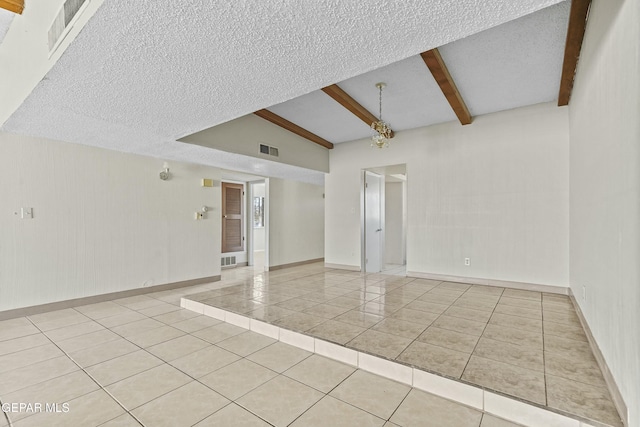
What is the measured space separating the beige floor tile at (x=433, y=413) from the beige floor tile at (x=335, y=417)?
0.15 meters

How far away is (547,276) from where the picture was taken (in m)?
4.33

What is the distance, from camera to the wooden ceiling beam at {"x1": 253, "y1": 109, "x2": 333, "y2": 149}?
522 cm

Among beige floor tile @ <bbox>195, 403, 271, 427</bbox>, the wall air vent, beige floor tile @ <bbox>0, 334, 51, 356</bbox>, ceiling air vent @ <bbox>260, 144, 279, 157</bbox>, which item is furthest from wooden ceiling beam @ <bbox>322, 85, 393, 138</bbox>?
the wall air vent

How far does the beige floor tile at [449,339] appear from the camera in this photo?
2501 millimetres

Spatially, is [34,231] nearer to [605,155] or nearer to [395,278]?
[395,278]

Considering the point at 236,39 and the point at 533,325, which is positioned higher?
the point at 236,39

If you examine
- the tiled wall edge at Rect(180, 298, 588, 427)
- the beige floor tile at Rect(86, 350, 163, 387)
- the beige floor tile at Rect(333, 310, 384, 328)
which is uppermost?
the beige floor tile at Rect(333, 310, 384, 328)

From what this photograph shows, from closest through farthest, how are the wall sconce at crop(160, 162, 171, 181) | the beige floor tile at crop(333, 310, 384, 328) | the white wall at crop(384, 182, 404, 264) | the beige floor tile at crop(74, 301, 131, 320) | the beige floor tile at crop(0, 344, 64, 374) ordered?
the beige floor tile at crop(0, 344, 64, 374) → the beige floor tile at crop(333, 310, 384, 328) → the beige floor tile at crop(74, 301, 131, 320) → the wall sconce at crop(160, 162, 171, 181) → the white wall at crop(384, 182, 404, 264)

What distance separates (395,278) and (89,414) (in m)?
4.66

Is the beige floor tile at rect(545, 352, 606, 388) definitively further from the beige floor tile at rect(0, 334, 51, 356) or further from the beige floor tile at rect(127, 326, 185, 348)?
the beige floor tile at rect(0, 334, 51, 356)

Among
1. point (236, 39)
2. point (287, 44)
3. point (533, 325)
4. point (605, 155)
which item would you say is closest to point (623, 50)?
point (605, 155)

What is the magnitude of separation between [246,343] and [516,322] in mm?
2827

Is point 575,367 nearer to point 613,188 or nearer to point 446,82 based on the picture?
point 613,188

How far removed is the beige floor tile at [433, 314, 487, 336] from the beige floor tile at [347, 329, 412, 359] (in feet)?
1.99
